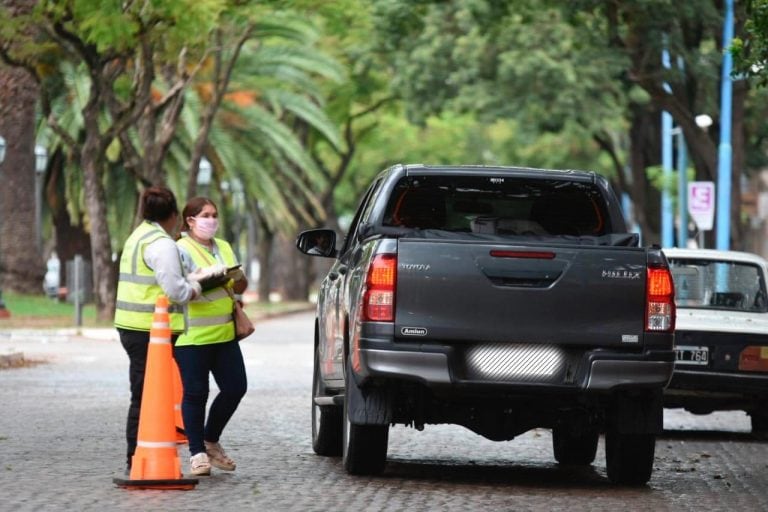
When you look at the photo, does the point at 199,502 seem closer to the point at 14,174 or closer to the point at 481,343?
the point at 481,343

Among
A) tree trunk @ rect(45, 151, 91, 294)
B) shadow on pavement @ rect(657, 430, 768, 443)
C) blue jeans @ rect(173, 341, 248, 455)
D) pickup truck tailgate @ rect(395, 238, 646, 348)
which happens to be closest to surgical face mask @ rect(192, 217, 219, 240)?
blue jeans @ rect(173, 341, 248, 455)

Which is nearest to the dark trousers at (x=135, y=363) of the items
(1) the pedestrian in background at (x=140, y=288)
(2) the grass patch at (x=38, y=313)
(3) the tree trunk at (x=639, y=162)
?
(1) the pedestrian in background at (x=140, y=288)

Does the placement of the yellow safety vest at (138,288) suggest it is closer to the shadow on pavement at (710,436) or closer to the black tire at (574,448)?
the black tire at (574,448)

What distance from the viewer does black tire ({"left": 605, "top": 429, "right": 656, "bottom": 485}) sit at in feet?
38.7

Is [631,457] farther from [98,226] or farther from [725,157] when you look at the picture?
[98,226]

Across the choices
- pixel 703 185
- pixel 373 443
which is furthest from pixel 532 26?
pixel 373 443

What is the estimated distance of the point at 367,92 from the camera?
57.5 metres

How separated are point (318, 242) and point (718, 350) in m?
4.04

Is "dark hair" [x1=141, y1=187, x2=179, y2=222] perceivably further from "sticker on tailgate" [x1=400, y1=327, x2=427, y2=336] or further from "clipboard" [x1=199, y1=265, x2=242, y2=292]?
"sticker on tailgate" [x1=400, y1=327, x2=427, y2=336]

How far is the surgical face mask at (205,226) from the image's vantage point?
38.0ft

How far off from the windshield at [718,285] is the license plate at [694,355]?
2.85 feet

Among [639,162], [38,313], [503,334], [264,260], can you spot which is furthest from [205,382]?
[264,260]

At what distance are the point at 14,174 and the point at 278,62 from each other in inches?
282

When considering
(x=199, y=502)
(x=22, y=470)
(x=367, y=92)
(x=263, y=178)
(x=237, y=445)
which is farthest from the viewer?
(x=367, y=92)
